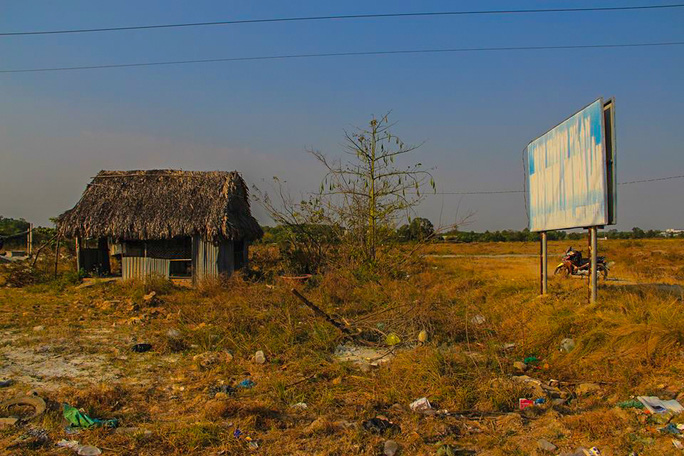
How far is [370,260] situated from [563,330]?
6570 mm

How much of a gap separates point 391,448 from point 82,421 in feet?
8.50

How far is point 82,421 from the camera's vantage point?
14.5 ft

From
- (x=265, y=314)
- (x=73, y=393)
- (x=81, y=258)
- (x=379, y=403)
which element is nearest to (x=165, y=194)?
(x=81, y=258)

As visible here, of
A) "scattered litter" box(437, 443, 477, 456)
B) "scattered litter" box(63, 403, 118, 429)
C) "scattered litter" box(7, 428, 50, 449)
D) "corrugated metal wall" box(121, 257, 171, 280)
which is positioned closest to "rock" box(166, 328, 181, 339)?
"scattered litter" box(63, 403, 118, 429)

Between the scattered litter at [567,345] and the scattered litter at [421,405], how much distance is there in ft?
7.33

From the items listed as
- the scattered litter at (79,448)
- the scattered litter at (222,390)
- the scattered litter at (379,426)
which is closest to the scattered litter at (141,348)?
the scattered litter at (222,390)

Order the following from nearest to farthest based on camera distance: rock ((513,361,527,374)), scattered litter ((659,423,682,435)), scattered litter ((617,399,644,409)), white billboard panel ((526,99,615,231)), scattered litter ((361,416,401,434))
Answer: scattered litter ((659,423,682,435))
scattered litter ((361,416,401,434))
scattered litter ((617,399,644,409))
rock ((513,361,527,374))
white billboard panel ((526,99,615,231))

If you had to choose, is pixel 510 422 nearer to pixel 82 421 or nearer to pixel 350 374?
pixel 350 374

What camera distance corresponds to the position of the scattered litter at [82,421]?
14.4ft

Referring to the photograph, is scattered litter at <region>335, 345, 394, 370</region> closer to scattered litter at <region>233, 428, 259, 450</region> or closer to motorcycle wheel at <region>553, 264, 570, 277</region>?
scattered litter at <region>233, 428, 259, 450</region>

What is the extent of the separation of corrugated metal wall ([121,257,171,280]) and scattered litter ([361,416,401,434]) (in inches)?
436

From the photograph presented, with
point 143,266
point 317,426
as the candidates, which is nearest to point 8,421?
point 317,426

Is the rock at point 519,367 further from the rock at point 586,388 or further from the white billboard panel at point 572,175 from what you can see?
the white billboard panel at point 572,175

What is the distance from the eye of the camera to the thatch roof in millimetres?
13781
